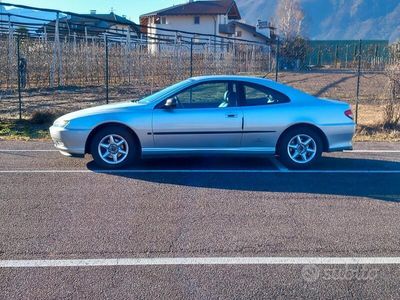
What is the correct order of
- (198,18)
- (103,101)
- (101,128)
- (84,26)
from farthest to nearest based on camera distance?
(198,18) < (84,26) < (103,101) < (101,128)

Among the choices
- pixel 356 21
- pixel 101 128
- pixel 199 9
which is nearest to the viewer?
pixel 101 128

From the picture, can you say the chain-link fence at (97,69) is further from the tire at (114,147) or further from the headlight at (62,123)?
the tire at (114,147)

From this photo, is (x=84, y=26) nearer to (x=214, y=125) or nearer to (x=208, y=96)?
(x=208, y=96)

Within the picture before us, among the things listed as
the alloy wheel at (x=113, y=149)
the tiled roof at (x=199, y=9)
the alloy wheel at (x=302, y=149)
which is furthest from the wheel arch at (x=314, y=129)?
the tiled roof at (x=199, y=9)

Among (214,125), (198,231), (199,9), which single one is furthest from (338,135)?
(199,9)

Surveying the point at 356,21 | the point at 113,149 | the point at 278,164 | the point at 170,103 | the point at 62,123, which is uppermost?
the point at 356,21

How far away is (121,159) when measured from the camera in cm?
781

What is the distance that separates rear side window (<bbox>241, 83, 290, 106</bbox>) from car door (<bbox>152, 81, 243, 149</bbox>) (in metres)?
0.25

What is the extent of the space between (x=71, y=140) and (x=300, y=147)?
348 cm

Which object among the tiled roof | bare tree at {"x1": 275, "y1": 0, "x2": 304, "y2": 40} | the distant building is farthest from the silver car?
bare tree at {"x1": 275, "y1": 0, "x2": 304, "y2": 40}

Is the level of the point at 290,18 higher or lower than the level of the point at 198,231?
higher

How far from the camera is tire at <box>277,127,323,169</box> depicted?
7945 millimetres

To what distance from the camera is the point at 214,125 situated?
7.71 metres

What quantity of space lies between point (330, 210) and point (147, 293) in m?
2.78
